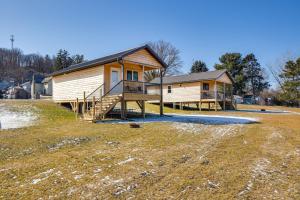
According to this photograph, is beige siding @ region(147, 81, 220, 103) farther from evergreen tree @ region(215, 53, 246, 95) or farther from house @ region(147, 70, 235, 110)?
evergreen tree @ region(215, 53, 246, 95)

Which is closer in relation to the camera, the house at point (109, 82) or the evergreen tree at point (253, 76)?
the house at point (109, 82)

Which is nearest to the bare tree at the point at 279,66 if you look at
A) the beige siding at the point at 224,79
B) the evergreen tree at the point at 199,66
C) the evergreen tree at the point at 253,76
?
the evergreen tree at the point at 253,76

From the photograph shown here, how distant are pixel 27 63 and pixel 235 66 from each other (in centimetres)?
6636

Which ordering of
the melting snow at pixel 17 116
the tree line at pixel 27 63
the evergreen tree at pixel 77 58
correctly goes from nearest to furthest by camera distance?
the melting snow at pixel 17 116, the tree line at pixel 27 63, the evergreen tree at pixel 77 58

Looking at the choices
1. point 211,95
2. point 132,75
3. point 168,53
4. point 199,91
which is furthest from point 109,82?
point 168,53

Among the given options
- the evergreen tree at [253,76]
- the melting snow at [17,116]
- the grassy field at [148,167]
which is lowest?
the grassy field at [148,167]

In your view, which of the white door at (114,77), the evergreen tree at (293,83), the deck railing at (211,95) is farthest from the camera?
the evergreen tree at (293,83)

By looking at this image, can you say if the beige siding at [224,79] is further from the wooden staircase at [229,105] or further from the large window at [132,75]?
the large window at [132,75]

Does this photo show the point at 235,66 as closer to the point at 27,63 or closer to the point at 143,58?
the point at 143,58

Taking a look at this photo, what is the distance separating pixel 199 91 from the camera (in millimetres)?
28406

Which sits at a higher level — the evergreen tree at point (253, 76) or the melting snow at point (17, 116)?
the evergreen tree at point (253, 76)

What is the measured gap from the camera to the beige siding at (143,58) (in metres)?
16.5

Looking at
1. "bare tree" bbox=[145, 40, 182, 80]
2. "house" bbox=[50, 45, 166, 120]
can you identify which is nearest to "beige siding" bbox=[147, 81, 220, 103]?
"house" bbox=[50, 45, 166, 120]

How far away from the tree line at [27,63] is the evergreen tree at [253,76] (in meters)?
44.1
